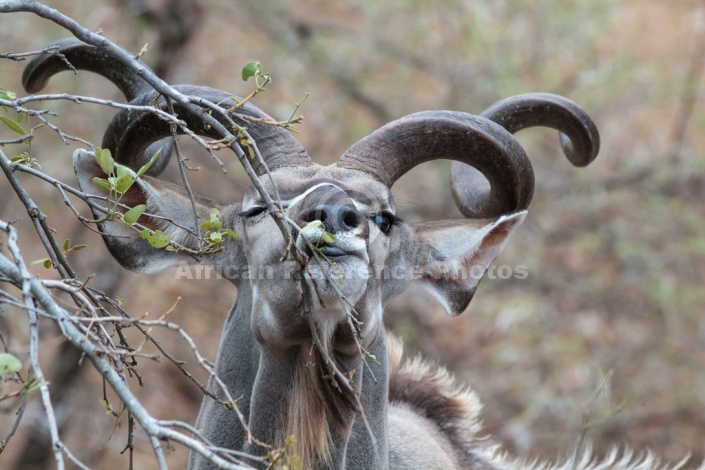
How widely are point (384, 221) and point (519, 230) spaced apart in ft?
18.8

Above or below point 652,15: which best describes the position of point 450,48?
below

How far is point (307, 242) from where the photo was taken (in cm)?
276

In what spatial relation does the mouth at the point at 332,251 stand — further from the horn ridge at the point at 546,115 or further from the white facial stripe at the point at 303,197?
the horn ridge at the point at 546,115

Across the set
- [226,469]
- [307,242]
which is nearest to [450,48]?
[307,242]

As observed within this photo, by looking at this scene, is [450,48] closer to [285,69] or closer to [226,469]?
[285,69]

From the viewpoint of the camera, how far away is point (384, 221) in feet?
12.0

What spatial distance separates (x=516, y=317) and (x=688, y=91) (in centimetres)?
338

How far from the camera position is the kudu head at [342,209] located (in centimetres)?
311

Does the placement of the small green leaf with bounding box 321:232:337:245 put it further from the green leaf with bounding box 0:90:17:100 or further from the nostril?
the green leaf with bounding box 0:90:17:100

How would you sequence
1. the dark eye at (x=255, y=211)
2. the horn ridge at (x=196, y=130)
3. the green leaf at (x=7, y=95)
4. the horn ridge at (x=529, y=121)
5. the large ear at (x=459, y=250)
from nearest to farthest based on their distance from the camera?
1. the green leaf at (x=7, y=95)
2. the dark eye at (x=255, y=211)
3. the horn ridge at (x=196, y=130)
4. the large ear at (x=459, y=250)
5. the horn ridge at (x=529, y=121)

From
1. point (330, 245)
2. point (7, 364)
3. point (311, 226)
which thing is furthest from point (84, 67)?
point (7, 364)

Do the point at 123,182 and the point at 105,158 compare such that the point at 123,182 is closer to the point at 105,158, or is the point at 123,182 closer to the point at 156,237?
the point at 105,158

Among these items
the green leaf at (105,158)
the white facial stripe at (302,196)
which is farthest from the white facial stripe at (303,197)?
the green leaf at (105,158)

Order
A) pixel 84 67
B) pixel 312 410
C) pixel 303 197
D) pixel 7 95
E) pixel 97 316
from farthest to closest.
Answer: pixel 84 67 → pixel 312 410 → pixel 303 197 → pixel 7 95 → pixel 97 316
